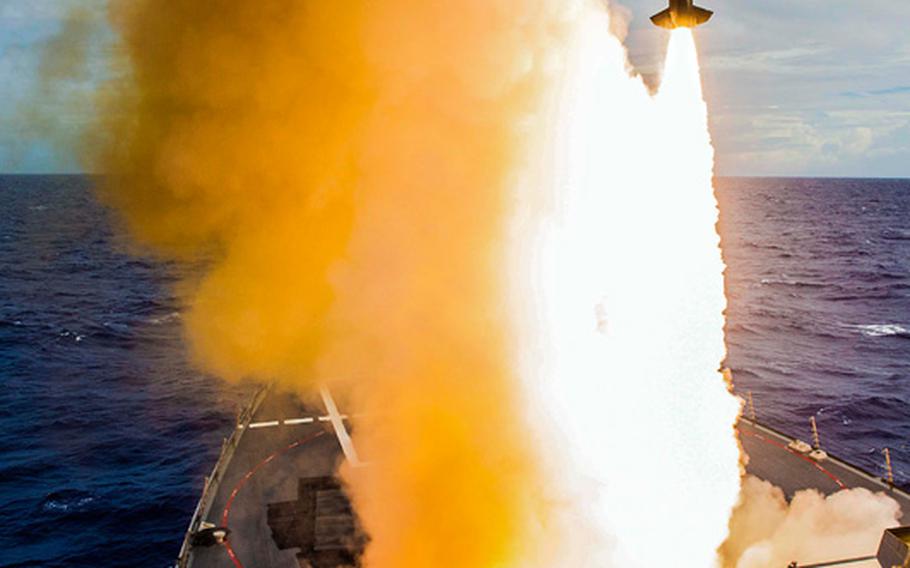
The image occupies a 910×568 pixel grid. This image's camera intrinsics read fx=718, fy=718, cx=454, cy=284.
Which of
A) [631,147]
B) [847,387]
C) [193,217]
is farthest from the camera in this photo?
[847,387]

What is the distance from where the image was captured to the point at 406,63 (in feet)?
66.6

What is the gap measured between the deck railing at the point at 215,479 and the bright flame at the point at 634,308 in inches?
403

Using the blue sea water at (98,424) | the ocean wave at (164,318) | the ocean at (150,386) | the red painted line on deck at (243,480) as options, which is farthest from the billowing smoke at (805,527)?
the ocean wave at (164,318)

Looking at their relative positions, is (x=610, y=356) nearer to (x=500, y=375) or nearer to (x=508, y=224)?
(x=500, y=375)

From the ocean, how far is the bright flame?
53.4ft

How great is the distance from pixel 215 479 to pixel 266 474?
1.58 metres

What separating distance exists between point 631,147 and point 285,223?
13164mm

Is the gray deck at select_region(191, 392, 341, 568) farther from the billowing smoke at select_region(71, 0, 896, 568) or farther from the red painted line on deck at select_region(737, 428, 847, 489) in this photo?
the red painted line on deck at select_region(737, 428, 847, 489)

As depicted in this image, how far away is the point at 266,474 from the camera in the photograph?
2352cm

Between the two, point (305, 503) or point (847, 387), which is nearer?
point (305, 503)

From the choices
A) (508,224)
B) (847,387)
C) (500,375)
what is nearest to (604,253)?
(508,224)

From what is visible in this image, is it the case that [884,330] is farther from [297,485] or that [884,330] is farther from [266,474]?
[266,474]

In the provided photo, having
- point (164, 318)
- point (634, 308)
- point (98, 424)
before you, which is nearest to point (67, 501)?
point (98, 424)

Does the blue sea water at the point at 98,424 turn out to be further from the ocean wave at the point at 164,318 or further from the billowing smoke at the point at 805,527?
the billowing smoke at the point at 805,527
